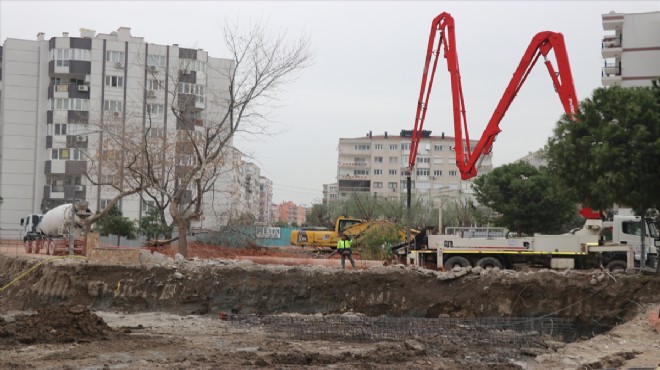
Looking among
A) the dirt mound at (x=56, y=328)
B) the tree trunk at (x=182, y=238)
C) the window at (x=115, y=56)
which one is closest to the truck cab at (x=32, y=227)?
the tree trunk at (x=182, y=238)

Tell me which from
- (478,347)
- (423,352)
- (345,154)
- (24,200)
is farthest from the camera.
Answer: (345,154)

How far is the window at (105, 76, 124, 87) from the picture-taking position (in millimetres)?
62331

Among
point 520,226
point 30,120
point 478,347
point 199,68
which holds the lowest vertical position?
point 478,347

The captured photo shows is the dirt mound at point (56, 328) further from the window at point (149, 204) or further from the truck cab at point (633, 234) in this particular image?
the window at point (149, 204)

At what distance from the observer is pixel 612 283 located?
64.7ft

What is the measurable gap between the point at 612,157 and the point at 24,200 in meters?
52.7

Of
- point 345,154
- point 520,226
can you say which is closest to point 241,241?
point 520,226

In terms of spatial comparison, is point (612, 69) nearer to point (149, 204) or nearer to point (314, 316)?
point (149, 204)

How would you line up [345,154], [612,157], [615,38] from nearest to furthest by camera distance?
1. [612,157]
2. [615,38]
3. [345,154]

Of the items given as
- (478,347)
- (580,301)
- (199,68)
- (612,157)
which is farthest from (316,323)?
(199,68)

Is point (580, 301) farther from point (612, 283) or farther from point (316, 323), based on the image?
point (316, 323)

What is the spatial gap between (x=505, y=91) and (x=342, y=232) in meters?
13.3

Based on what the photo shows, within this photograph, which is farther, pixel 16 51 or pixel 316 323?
pixel 16 51

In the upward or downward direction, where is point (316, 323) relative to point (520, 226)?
downward
